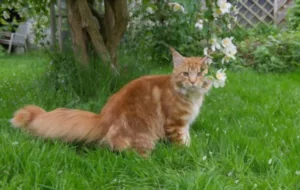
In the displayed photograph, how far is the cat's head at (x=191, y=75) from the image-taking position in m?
2.79

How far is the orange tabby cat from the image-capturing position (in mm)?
2540

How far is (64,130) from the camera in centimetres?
252

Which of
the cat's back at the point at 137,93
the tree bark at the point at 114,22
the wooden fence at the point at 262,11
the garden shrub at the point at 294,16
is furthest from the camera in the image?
the wooden fence at the point at 262,11

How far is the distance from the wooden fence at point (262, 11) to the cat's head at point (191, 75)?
7.75 m

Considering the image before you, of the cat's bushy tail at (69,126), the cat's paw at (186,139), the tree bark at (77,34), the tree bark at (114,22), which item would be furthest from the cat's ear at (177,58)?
the tree bark at (77,34)

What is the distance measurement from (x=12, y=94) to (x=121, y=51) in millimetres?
1389

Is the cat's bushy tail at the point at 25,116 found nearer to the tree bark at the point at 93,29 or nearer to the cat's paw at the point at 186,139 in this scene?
the cat's paw at the point at 186,139

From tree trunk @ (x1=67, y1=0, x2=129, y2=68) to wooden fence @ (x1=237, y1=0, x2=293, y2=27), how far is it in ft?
22.3

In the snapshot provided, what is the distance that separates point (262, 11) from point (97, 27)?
7.64 m

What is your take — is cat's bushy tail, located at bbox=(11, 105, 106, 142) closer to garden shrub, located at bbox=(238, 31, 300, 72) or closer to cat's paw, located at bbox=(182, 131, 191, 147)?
cat's paw, located at bbox=(182, 131, 191, 147)

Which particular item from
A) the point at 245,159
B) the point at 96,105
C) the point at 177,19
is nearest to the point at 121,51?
the point at 96,105

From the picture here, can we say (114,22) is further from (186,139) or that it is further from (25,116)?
(186,139)

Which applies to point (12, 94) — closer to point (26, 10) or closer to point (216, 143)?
point (26, 10)

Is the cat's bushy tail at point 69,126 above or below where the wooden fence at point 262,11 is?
below
